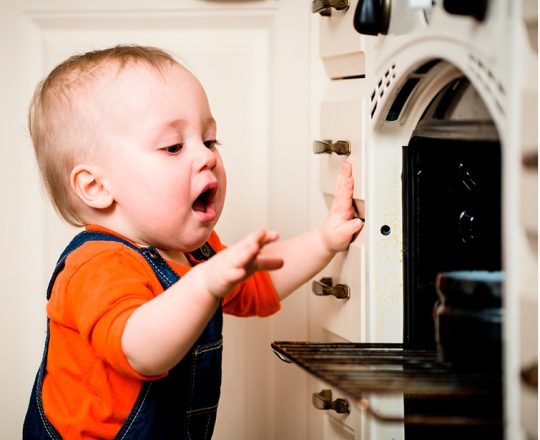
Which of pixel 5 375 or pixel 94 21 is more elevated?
pixel 94 21

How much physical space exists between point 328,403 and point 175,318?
0.52m

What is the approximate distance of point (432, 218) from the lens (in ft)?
3.87

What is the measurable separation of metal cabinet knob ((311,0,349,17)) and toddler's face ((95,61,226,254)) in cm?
25

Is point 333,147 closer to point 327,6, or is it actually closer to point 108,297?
point 327,6

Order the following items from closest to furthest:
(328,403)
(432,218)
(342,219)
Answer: (432,218), (342,219), (328,403)

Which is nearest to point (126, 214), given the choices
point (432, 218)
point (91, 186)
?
point (91, 186)

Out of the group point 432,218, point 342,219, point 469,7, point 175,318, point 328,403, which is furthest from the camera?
point 328,403

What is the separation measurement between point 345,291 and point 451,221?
0.25 meters

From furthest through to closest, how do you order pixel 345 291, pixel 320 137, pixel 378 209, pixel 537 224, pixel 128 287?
1. pixel 320 137
2. pixel 345 291
3. pixel 378 209
4. pixel 128 287
5. pixel 537 224

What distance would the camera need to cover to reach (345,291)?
1.35 meters

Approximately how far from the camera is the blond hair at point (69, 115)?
1.23 meters

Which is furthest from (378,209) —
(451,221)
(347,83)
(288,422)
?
(288,422)

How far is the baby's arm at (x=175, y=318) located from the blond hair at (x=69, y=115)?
1.04 feet

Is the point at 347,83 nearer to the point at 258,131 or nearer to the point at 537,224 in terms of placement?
the point at 258,131
